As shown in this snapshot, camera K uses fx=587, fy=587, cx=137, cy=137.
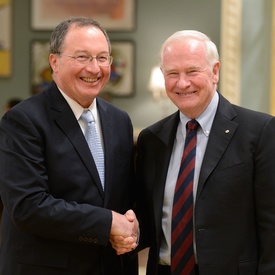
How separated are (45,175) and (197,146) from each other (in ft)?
1.98

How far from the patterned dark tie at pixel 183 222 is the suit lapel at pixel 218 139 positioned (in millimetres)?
63

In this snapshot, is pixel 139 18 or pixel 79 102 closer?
pixel 79 102

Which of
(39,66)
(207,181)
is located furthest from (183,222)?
(39,66)

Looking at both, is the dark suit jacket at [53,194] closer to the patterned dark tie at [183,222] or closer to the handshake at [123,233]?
the handshake at [123,233]

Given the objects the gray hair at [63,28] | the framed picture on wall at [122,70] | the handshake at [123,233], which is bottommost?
the handshake at [123,233]

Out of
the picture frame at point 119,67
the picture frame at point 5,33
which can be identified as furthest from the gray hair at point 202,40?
the picture frame at point 5,33

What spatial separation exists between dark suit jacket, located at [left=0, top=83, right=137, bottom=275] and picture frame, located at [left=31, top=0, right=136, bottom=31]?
704cm

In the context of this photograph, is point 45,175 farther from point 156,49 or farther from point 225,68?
point 156,49

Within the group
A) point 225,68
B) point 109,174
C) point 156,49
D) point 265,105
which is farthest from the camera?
point 156,49

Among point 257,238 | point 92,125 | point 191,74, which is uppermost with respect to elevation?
point 191,74

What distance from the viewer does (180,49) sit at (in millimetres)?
2271

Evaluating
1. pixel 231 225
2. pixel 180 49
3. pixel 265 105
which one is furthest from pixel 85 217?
pixel 265 105

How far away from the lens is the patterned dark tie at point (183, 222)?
224cm

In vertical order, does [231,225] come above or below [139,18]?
below
